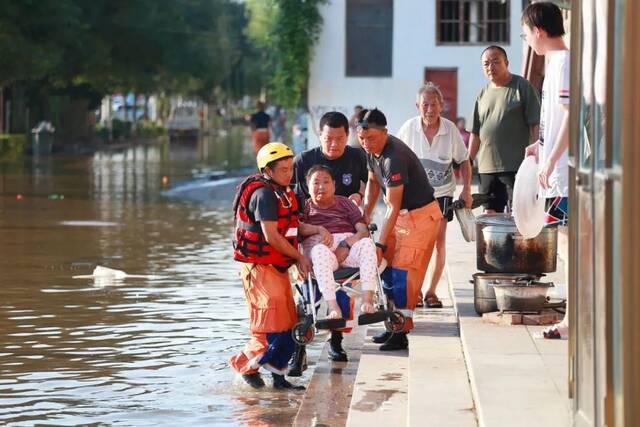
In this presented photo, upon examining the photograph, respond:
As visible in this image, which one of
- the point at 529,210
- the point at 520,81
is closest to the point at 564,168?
the point at 529,210

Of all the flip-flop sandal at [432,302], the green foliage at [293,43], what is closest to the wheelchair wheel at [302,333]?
the flip-flop sandal at [432,302]

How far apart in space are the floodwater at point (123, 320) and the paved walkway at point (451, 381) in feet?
1.40

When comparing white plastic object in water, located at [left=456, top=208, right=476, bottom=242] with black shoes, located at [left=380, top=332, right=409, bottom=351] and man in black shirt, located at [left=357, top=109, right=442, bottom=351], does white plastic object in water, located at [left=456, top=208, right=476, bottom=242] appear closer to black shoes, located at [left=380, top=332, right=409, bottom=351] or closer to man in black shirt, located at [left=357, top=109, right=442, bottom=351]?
man in black shirt, located at [left=357, top=109, right=442, bottom=351]

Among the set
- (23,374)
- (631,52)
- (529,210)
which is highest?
(631,52)

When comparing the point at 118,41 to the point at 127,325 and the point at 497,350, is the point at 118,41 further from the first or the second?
the point at 497,350

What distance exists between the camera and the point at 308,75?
38.4m

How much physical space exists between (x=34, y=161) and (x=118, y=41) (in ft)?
42.5

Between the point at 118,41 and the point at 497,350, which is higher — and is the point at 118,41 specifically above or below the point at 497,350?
above

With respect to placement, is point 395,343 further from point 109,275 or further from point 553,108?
point 109,275

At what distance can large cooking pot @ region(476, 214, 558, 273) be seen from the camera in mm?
10125

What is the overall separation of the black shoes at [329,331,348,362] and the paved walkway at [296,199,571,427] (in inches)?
2.5

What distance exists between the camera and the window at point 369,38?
125ft

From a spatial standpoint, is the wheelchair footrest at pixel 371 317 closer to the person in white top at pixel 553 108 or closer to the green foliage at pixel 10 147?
the person in white top at pixel 553 108

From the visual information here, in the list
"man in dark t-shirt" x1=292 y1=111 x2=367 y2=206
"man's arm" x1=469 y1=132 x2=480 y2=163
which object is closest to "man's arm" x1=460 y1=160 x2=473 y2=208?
"man's arm" x1=469 y1=132 x2=480 y2=163
